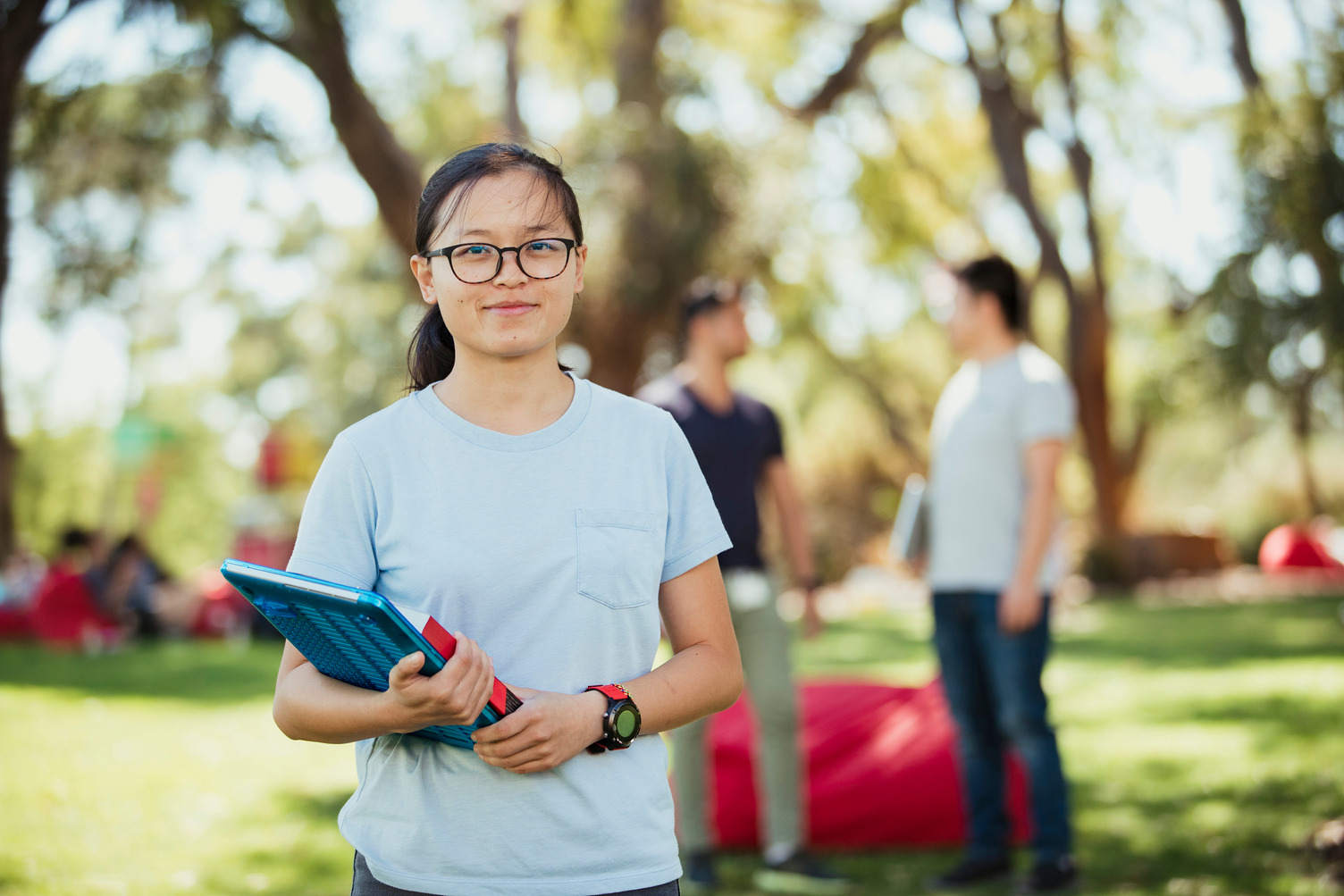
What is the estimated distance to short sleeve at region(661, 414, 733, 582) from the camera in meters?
1.82

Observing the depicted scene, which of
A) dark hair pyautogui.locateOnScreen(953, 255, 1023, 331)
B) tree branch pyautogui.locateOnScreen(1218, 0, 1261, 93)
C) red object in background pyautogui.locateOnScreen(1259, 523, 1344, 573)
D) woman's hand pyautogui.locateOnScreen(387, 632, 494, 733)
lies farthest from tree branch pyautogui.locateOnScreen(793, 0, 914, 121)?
red object in background pyautogui.locateOnScreen(1259, 523, 1344, 573)

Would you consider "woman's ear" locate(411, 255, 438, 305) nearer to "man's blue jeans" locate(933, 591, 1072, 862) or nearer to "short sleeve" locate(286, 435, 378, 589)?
"short sleeve" locate(286, 435, 378, 589)

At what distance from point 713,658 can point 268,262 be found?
99.4ft

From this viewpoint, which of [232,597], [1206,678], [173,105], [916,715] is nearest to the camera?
[916,715]

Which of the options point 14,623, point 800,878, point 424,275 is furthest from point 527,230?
point 14,623

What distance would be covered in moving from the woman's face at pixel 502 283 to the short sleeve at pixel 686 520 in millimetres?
269

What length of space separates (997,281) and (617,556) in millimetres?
3047

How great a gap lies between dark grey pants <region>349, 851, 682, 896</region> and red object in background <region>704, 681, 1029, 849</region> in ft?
10.9

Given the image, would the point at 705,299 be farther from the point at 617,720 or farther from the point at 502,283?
the point at 617,720

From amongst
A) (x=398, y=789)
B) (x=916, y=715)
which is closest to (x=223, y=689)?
(x=916, y=715)

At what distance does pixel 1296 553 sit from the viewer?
22.8 m

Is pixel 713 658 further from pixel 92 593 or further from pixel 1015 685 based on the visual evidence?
pixel 92 593

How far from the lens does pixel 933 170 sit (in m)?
19.8

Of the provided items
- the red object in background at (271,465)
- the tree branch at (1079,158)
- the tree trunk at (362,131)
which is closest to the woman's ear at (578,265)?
the tree trunk at (362,131)
